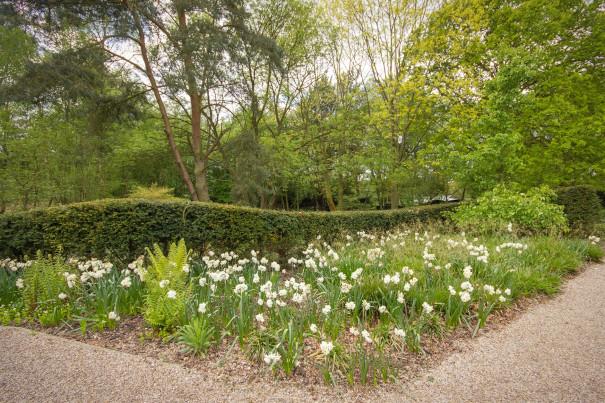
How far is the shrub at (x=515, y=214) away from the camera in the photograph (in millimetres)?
6492

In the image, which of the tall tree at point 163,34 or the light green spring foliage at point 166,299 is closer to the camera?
the light green spring foliage at point 166,299

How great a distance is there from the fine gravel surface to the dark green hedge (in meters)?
1.51

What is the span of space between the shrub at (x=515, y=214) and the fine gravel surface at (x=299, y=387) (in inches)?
170

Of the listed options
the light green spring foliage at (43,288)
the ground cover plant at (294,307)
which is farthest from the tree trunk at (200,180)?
the light green spring foliage at (43,288)

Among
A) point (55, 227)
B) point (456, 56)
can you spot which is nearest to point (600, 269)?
point (456, 56)

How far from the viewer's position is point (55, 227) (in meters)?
4.10

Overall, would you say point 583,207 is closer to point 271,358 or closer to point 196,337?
point 271,358

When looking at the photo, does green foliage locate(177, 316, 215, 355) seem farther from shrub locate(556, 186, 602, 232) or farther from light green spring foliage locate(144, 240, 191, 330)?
shrub locate(556, 186, 602, 232)

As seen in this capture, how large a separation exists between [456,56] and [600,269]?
8.32 m

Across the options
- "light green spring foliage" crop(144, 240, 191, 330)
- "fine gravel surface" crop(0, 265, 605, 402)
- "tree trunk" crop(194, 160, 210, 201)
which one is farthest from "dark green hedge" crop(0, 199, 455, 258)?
"tree trunk" crop(194, 160, 210, 201)

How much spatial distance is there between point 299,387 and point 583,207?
10.4 m

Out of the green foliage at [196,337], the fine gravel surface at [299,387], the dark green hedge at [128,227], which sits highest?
the dark green hedge at [128,227]

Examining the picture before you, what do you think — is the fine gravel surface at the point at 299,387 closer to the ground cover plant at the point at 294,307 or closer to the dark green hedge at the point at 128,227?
the ground cover plant at the point at 294,307

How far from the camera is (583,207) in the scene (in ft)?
26.3
